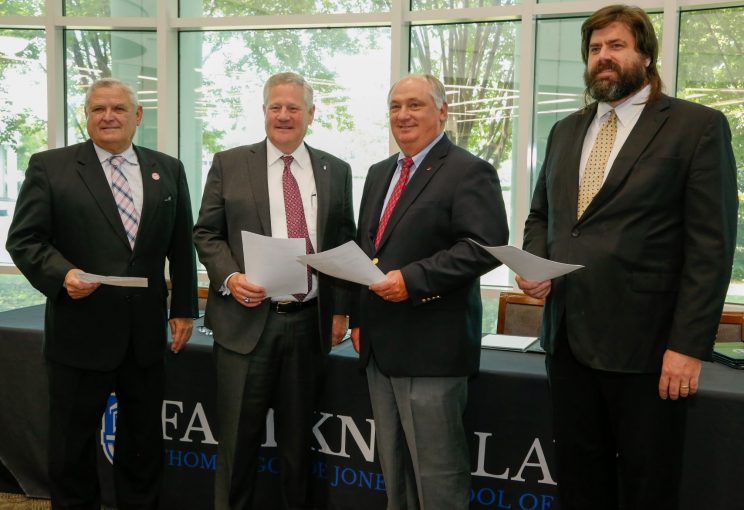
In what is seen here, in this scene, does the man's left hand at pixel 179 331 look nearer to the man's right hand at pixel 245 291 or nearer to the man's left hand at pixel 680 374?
the man's right hand at pixel 245 291

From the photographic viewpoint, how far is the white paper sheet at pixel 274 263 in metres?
2.07

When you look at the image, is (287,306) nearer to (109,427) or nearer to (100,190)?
(100,190)

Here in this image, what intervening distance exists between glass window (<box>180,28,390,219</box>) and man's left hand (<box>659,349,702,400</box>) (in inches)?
133

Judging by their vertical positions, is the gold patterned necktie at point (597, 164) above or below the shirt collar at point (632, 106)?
below

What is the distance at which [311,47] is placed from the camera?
5.05 m

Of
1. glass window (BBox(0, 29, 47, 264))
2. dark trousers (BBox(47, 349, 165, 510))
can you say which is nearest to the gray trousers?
dark trousers (BBox(47, 349, 165, 510))

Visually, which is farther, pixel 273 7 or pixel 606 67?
pixel 273 7

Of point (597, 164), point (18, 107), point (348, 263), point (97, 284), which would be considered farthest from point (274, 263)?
point (18, 107)

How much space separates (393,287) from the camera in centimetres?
205

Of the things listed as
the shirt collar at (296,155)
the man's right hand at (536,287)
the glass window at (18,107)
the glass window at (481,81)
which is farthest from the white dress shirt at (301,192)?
A: the glass window at (18,107)

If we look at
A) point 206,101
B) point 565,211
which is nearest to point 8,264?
point 206,101

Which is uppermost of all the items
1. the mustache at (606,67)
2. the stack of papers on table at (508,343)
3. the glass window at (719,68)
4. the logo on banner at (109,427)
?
the glass window at (719,68)

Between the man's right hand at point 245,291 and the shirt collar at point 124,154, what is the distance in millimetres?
680

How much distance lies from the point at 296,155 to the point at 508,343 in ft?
3.96
